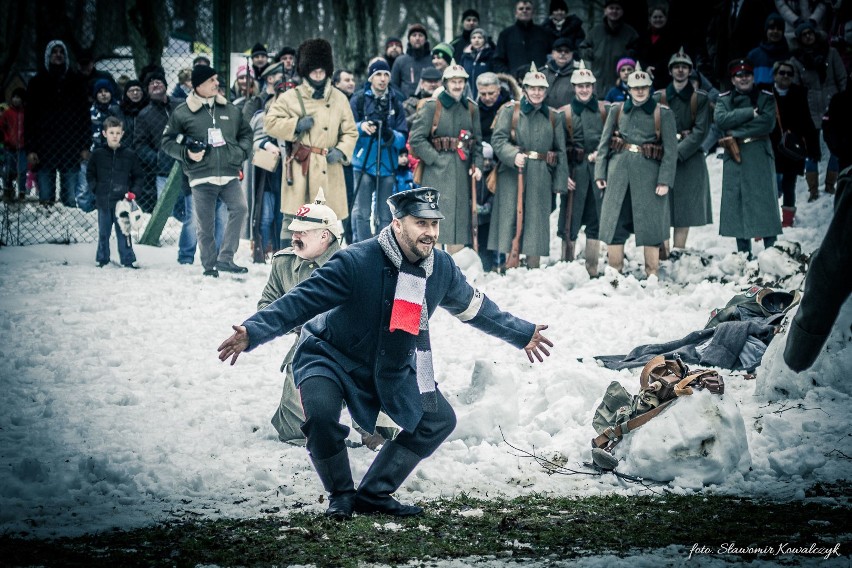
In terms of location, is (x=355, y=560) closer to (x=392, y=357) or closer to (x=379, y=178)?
(x=392, y=357)

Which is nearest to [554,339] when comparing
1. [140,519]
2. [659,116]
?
[659,116]

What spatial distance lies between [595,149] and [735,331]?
417 cm

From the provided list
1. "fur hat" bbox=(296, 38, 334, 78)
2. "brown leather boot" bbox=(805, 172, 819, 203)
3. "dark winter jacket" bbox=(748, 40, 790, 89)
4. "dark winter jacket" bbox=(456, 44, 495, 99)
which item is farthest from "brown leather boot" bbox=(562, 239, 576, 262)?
"brown leather boot" bbox=(805, 172, 819, 203)

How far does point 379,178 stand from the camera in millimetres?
12008

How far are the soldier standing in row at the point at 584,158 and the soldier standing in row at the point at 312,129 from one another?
7.82 ft

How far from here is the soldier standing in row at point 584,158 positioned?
11688mm

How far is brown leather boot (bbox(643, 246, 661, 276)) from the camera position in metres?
11.2

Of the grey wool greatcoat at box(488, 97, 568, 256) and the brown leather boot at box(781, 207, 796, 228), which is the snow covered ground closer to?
the grey wool greatcoat at box(488, 97, 568, 256)

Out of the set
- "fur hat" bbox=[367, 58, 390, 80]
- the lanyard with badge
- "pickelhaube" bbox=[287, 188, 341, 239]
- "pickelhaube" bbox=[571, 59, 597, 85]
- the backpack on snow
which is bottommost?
the backpack on snow

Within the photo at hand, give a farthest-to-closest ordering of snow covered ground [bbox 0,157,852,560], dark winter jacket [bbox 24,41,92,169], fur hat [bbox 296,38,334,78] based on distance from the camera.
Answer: dark winter jacket [bbox 24,41,92,169] < fur hat [bbox 296,38,334,78] < snow covered ground [bbox 0,157,852,560]

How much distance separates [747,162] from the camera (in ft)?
39.0

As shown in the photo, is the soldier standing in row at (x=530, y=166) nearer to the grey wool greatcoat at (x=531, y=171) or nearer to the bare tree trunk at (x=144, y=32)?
the grey wool greatcoat at (x=531, y=171)

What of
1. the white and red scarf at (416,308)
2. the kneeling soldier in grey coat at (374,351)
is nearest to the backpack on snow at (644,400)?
the kneeling soldier in grey coat at (374,351)

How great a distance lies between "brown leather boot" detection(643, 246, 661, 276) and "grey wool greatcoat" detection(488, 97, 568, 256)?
106cm
